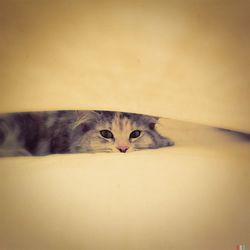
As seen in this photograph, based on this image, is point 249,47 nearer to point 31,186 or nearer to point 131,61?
point 131,61

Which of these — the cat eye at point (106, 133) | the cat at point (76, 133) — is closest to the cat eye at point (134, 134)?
the cat at point (76, 133)

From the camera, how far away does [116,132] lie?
66.1 inches

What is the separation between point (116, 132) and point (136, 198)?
34 cm

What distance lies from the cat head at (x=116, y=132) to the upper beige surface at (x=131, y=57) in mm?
46

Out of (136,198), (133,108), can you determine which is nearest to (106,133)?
(133,108)

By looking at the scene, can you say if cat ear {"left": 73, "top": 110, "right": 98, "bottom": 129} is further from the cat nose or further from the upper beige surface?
the cat nose

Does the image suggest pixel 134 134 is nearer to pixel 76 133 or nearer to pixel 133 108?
pixel 133 108

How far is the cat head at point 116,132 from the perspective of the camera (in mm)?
1660

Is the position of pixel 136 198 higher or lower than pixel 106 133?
lower

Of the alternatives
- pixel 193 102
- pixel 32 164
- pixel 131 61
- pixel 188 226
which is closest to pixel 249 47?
pixel 193 102

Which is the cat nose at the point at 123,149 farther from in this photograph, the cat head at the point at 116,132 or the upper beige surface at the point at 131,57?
the upper beige surface at the point at 131,57

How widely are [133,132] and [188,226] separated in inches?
21.6

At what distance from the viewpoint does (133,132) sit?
66.4 inches

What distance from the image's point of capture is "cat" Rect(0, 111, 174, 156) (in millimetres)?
1613
